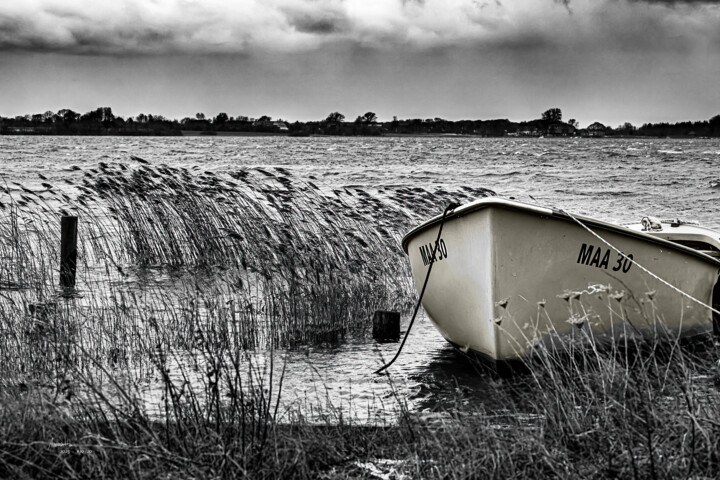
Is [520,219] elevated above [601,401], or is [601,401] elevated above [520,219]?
[520,219]

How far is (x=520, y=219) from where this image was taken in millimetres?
6332

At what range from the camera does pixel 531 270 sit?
6457mm

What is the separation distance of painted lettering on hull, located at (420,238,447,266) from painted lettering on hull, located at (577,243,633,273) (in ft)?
3.81

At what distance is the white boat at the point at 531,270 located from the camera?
6344 millimetres

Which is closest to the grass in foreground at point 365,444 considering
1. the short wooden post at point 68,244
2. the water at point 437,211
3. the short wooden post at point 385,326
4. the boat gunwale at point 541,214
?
the water at point 437,211

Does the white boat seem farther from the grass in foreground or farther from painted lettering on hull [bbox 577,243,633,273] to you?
the grass in foreground

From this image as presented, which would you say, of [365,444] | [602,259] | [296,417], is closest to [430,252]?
[602,259]

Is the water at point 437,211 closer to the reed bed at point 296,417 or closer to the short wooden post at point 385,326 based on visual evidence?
the short wooden post at point 385,326

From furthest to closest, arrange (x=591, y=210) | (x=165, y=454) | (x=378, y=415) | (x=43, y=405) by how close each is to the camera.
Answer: (x=591, y=210) < (x=378, y=415) < (x=43, y=405) < (x=165, y=454)

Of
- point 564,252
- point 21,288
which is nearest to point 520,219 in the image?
point 564,252

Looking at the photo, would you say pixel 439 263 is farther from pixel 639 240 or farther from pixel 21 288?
pixel 21 288

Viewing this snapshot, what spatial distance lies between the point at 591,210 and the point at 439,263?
20012 mm

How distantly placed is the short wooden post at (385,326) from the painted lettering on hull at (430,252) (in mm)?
872

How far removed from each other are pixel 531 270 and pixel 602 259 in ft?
2.14
